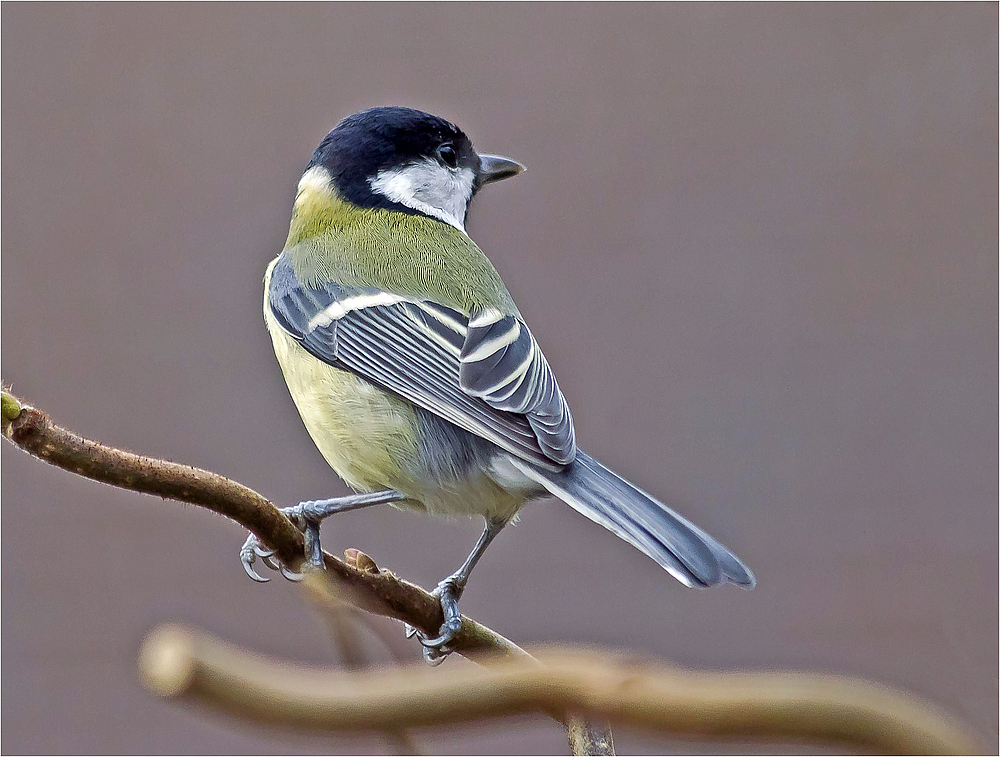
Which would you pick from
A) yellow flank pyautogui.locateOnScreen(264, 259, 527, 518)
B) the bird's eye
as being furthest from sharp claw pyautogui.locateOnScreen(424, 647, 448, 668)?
the bird's eye

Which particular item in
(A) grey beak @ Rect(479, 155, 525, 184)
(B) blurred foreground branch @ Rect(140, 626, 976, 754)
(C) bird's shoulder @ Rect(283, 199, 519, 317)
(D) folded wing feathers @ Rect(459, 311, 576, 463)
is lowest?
(B) blurred foreground branch @ Rect(140, 626, 976, 754)

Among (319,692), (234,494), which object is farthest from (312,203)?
(319,692)

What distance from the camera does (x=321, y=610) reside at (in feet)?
2.71

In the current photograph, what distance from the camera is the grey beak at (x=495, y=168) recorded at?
201 cm

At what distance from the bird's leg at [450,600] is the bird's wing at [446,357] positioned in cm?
22

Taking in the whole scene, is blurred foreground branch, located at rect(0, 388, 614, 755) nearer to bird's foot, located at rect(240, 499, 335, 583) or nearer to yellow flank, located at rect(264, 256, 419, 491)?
bird's foot, located at rect(240, 499, 335, 583)

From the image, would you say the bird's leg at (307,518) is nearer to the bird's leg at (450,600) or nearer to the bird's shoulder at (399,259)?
the bird's leg at (450,600)

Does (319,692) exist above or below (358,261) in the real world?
below

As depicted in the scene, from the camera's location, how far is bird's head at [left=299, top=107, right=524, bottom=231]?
1858mm

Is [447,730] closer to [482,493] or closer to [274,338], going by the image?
[482,493]

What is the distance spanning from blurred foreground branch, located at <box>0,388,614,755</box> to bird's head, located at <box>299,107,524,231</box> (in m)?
0.90

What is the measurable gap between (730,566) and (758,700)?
0.74 meters

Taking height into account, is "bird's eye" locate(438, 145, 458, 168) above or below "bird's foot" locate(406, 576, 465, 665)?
above

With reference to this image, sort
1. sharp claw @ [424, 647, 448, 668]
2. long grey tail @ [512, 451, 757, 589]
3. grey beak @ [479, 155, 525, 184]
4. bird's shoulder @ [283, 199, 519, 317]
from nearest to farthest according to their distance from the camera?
1. long grey tail @ [512, 451, 757, 589]
2. sharp claw @ [424, 647, 448, 668]
3. bird's shoulder @ [283, 199, 519, 317]
4. grey beak @ [479, 155, 525, 184]
